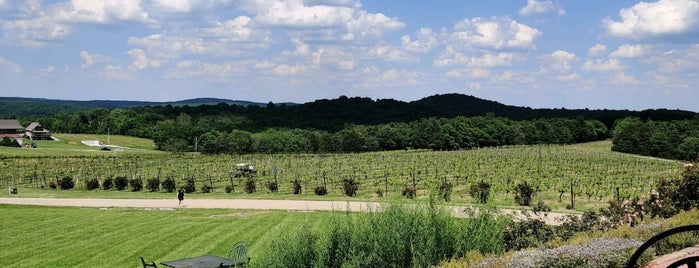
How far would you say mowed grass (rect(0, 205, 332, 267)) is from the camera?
17.5 m

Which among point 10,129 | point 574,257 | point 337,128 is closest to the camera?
point 574,257

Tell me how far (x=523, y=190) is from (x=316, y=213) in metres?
12.5

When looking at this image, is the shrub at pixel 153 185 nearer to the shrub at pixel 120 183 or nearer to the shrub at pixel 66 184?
the shrub at pixel 120 183

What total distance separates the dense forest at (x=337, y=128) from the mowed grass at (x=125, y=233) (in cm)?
6931

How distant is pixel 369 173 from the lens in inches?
2146

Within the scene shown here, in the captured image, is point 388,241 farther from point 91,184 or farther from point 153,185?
point 91,184

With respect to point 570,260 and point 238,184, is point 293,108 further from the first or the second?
point 570,260

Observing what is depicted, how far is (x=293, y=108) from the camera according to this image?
17000 cm

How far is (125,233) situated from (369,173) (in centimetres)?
3449

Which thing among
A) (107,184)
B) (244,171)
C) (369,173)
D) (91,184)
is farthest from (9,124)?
(369,173)

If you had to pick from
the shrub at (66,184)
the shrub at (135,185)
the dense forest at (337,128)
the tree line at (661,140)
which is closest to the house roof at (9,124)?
the dense forest at (337,128)

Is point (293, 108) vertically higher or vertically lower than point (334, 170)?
higher

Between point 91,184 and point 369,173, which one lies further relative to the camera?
point 369,173

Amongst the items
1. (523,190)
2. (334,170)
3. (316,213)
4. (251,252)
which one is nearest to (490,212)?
(251,252)
